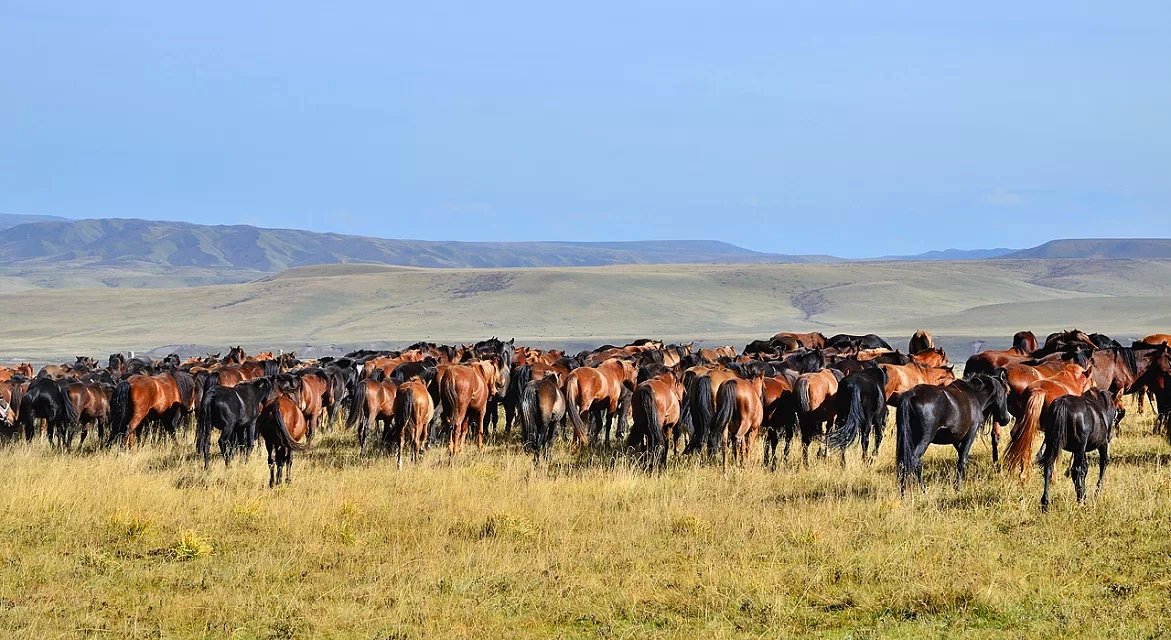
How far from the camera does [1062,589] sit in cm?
882

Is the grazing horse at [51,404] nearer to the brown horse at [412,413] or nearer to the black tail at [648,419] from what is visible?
the brown horse at [412,413]

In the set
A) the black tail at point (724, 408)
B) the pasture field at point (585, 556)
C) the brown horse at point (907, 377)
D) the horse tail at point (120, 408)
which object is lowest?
the pasture field at point (585, 556)

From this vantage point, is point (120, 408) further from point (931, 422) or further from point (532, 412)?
point (931, 422)

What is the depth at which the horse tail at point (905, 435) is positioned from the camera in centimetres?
1231

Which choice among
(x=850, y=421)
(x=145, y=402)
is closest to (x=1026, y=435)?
(x=850, y=421)

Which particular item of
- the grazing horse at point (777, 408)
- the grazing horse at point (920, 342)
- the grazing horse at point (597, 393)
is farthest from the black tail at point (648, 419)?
the grazing horse at point (920, 342)

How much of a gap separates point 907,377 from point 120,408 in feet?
36.7

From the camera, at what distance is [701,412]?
15102 millimetres

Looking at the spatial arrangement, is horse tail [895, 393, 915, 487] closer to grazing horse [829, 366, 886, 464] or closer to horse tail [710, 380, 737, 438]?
grazing horse [829, 366, 886, 464]

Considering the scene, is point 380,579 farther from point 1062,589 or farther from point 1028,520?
point 1028,520

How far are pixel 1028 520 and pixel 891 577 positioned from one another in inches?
94.8

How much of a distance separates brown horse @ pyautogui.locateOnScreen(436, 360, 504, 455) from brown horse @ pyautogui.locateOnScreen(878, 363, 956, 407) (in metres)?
5.88

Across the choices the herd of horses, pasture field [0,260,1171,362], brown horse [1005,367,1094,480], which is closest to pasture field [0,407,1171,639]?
brown horse [1005,367,1094,480]

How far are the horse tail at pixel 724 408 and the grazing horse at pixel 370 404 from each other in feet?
14.7
